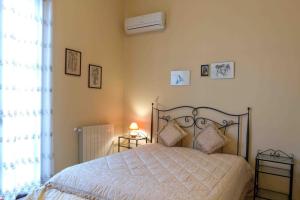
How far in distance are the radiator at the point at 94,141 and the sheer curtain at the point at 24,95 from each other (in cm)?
50

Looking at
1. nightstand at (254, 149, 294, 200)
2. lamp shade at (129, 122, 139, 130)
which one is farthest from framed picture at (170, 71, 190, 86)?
nightstand at (254, 149, 294, 200)

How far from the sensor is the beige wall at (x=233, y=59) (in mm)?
2807

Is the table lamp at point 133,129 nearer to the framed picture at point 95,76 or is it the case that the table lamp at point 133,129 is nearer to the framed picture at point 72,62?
the framed picture at point 95,76

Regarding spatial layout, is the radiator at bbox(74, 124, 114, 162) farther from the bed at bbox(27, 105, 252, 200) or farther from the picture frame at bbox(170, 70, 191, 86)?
the picture frame at bbox(170, 70, 191, 86)

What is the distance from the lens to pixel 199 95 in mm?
3416

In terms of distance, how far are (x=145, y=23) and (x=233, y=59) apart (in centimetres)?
152

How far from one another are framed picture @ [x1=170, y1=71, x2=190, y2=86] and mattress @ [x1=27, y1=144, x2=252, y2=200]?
4.19 ft

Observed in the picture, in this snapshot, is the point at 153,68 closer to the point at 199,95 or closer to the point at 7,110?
the point at 199,95

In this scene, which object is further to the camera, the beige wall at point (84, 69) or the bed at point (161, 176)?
the beige wall at point (84, 69)

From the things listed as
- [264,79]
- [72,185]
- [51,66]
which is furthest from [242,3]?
[72,185]

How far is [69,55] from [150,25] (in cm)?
138

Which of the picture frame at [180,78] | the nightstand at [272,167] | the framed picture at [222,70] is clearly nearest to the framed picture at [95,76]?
the picture frame at [180,78]

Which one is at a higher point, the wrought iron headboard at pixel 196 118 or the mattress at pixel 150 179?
the wrought iron headboard at pixel 196 118

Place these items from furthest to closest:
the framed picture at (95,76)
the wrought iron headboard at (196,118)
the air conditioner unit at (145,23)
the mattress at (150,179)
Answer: the air conditioner unit at (145,23)
the framed picture at (95,76)
the wrought iron headboard at (196,118)
the mattress at (150,179)
